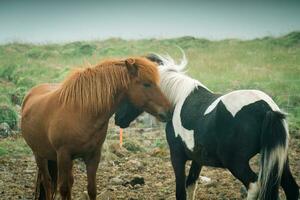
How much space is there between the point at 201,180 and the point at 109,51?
12.3 meters

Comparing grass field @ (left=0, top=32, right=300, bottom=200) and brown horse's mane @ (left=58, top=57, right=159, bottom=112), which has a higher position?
brown horse's mane @ (left=58, top=57, right=159, bottom=112)

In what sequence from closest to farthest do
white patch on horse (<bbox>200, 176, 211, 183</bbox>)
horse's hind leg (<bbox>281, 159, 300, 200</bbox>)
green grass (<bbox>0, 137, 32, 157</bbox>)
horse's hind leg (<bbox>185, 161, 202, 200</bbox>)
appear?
horse's hind leg (<bbox>281, 159, 300, 200</bbox>), horse's hind leg (<bbox>185, 161, 202, 200</bbox>), white patch on horse (<bbox>200, 176, 211, 183</bbox>), green grass (<bbox>0, 137, 32, 157</bbox>)

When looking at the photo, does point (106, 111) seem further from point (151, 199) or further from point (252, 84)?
point (252, 84)

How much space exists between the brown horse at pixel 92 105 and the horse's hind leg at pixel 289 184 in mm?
1350

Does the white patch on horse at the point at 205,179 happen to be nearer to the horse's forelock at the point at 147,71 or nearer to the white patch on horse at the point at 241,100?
the horse's forelock at the point at 147,71

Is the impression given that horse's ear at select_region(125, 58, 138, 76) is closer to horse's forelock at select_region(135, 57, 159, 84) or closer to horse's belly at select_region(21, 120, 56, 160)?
horse's forelock at select_region(135, 57, 159, 84)

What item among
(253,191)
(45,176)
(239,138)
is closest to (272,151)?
(239,138)

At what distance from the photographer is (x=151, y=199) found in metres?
6.15

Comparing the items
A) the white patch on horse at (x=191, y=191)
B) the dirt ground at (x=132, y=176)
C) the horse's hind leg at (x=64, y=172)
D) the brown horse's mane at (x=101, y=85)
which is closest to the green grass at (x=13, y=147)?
the dirt ground at (x=132, y=176)

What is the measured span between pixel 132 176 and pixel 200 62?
409 inches

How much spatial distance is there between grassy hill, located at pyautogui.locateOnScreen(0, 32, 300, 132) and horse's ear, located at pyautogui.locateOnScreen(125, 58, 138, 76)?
18.2 ft

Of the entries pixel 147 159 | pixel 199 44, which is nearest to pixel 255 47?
pixel 199 44

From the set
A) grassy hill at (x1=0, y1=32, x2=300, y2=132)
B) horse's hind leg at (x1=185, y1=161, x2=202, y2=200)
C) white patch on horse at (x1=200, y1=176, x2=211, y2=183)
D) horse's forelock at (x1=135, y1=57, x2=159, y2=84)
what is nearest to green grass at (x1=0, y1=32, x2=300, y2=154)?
grassy hill at (x1=0, y1=32, x2=300, y2=132)

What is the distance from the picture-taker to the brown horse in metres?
5.06
